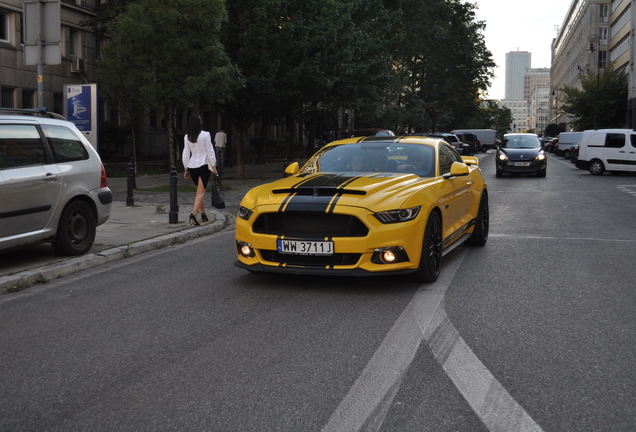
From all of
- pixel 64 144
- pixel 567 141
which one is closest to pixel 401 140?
pixel 64 144

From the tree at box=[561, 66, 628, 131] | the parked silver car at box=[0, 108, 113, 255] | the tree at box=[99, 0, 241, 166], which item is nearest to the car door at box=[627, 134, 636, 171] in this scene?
the tree at box=[99, 0, 241, 166]

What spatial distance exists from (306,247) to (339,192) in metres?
A: 0.65

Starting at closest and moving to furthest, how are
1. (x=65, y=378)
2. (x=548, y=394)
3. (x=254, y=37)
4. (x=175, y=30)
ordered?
1. (x=548, y=394)
2. (x=65, y=378)
3. (x=175, y=30)
4. (x=254, y=37)

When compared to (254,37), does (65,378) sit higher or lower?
lower

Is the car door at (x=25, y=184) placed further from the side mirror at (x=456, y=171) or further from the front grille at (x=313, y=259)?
the side mirror at (x=456, y=171)

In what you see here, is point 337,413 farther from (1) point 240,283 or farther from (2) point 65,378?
(1) point 240,283

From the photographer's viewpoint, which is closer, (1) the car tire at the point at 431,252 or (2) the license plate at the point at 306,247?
(2) the license plate at the point at 306,247

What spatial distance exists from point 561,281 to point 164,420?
15.8 feet

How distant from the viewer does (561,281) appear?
7062 mm

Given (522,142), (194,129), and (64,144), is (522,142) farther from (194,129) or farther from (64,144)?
(64,144)

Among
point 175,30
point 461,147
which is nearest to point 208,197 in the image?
point 175,30

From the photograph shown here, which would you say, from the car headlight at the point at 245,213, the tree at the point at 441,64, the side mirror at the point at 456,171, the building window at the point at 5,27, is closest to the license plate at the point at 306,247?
the car headlight at the point at 245,213

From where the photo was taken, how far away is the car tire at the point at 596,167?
93.9 feet

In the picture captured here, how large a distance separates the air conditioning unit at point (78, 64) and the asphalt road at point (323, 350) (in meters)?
26.8
